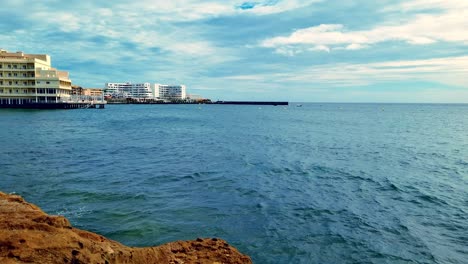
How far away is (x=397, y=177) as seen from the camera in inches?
768

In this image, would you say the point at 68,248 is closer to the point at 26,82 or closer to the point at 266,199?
the point at 266,199

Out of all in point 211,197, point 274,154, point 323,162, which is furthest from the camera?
point 274,154

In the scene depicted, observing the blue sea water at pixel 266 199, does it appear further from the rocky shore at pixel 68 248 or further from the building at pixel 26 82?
the building at pixel 26 82

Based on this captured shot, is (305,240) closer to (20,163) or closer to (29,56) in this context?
(20,163)

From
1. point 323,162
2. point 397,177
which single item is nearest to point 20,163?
point 323,162

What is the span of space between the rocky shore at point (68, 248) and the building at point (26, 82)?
99.0 metres

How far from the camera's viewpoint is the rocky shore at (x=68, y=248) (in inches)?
187

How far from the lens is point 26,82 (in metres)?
92.6

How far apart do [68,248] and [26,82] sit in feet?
343

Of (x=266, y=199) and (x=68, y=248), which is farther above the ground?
(x=68, y=248)

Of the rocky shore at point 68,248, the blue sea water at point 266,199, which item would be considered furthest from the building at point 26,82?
the rocky shore at point 68,248

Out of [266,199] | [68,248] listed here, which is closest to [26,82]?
[266,199]

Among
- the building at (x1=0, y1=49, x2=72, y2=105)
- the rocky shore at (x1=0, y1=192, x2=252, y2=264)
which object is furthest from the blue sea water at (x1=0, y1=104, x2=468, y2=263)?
the building at (x1=0, y1=49, x2=72, y2=105)

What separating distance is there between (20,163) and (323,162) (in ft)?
64.8
